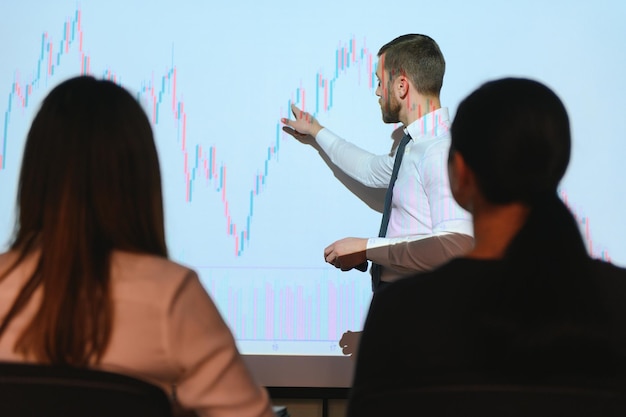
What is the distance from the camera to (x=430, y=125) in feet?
7.05

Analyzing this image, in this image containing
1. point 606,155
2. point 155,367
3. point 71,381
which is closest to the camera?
point 71,381

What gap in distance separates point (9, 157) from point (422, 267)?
1399mm

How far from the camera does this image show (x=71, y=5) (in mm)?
2381

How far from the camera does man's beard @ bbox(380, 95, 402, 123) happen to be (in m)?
2.24

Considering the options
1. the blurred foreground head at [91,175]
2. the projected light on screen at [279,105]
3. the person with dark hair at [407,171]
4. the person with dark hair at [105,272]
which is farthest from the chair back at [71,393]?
the projected light on screen at [279,105]

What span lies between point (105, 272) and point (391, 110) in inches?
57.8

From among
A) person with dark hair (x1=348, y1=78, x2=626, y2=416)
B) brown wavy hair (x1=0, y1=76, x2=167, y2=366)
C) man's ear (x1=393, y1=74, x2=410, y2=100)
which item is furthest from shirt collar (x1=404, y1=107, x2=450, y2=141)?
brown wavy hair (x1=0, y1=76, x2=167, y2=366)

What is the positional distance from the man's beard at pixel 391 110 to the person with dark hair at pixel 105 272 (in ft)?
4.32

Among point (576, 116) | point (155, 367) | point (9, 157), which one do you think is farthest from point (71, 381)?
point (576, 116)

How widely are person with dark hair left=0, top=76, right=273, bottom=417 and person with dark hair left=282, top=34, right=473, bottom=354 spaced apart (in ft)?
3.63

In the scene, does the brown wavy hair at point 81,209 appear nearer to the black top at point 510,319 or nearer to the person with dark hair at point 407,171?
the black top at point 510,319

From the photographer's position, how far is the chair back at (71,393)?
79cm

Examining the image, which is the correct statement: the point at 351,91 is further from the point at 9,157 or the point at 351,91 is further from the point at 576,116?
the point at 9,157

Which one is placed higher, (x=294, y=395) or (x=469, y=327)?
(x=469, y=327)
